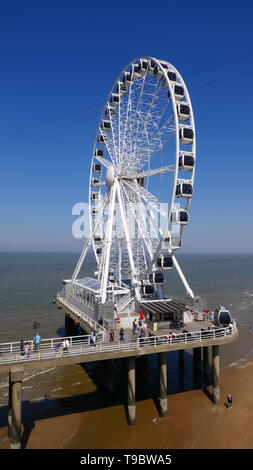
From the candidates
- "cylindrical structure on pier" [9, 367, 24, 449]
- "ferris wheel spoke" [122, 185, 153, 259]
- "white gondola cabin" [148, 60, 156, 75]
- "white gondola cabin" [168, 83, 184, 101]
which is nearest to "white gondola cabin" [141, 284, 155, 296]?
"ferris wheel spoke" [122, 185, 153, 259]

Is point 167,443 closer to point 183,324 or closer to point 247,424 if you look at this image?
point 247,424

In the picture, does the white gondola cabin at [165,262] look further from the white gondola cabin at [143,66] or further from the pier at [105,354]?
the white gondola cabin at [143,66]

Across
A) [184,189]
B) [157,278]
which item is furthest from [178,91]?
[157,278]

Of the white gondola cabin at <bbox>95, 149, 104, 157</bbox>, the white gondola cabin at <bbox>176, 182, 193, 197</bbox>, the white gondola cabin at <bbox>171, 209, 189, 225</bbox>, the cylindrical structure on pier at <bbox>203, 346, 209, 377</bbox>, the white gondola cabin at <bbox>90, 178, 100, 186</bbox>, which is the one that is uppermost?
the white gondola cabin at <bbox>95, 149, 104, 157</bbox>

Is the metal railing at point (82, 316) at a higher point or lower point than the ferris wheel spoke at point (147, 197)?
lower

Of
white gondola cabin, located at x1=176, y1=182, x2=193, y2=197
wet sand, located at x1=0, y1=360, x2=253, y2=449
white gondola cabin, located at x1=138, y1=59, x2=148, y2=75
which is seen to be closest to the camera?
wet sand, located at x1=0, y1=360, x2=253, y2=449

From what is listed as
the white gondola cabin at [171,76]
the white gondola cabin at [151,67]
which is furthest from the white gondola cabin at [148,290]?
the white gondola cabin at [151,67]

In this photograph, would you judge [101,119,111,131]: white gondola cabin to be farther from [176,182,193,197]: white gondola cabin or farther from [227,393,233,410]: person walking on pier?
[227,393,233,410]: person walking on pier
